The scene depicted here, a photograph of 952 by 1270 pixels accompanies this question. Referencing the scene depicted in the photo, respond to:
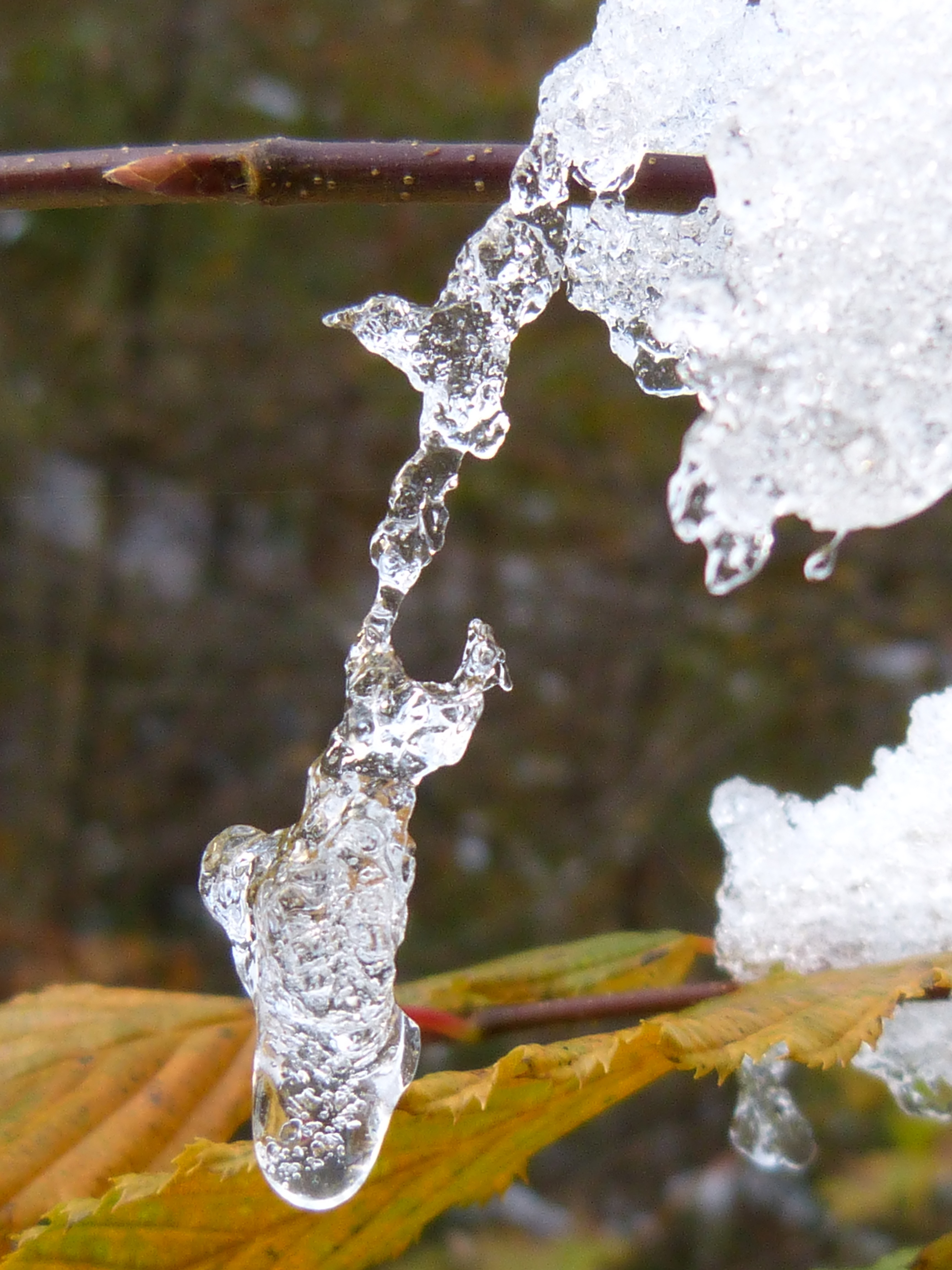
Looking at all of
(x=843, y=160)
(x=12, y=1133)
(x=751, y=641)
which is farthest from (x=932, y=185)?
(x=751, y=641)

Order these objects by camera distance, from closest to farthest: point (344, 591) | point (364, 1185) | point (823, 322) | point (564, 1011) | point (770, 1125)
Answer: point (823, 322), point (364, 1185), point (564, 1011), point (770, 1125), point (344, 591)

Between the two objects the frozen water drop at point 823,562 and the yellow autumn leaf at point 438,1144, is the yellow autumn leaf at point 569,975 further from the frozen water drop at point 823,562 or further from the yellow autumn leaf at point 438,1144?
the frozen water drop at point 823,562

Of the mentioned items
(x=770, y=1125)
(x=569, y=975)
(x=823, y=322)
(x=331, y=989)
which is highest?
(x=823, y=322)

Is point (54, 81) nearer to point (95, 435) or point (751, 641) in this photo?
point (95, 435)

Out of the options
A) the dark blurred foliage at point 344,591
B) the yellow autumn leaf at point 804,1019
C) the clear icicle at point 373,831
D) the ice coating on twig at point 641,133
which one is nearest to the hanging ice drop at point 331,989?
the clear icicle at point 373,831

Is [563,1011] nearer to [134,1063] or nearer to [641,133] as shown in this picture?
[134,1063]

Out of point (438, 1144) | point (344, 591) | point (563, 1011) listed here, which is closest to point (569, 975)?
point (563, 1011)
